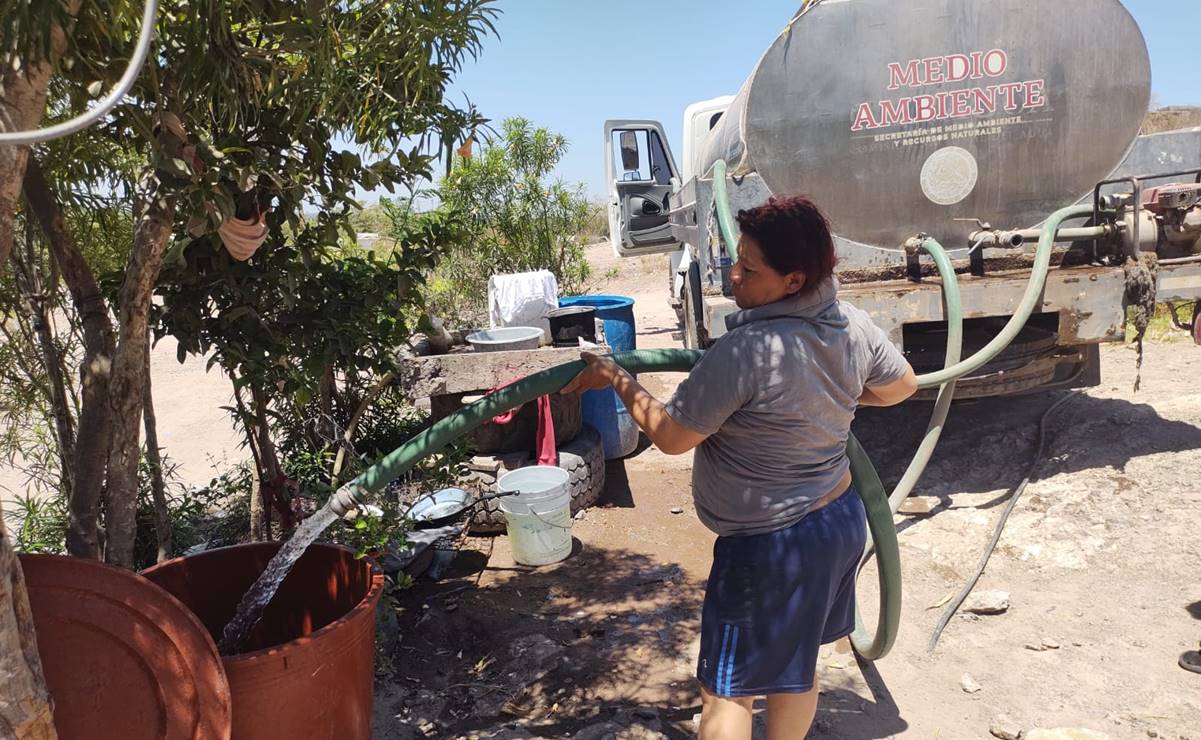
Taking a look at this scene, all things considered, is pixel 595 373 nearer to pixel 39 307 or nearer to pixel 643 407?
pixel 643 407

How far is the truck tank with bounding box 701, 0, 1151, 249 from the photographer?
3828 millimetres

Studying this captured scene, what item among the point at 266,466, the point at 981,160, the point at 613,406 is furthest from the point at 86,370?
the point at 981,160

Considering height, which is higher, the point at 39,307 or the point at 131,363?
the point at 39,307

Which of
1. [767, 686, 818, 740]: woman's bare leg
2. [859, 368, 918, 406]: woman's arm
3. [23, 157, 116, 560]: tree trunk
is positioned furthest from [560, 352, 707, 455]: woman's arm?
[23, 157, 116, 560]: tree trunk

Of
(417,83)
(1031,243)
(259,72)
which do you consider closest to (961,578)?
(1031,243)

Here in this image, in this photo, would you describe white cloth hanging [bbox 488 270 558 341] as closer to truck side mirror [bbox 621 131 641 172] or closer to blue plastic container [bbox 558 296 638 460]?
blue plastic container [bbox 558 296 638 460]

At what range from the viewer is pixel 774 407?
176 centimetres

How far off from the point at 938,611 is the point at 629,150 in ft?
18.3

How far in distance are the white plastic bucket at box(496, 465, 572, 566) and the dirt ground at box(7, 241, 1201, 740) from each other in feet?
0.34

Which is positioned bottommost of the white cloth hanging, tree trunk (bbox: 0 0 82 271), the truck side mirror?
the white cloth hanging

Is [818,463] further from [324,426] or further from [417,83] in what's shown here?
[324,426]

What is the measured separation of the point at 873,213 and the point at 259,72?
10.6 feet

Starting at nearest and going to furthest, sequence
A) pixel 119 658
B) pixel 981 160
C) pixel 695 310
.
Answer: pixel 119 658 < pixel 981 160 < pixel 695 310

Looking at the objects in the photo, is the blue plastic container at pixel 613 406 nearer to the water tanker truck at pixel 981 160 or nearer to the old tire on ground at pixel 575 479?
the old tire on ground at pixel 575 479
